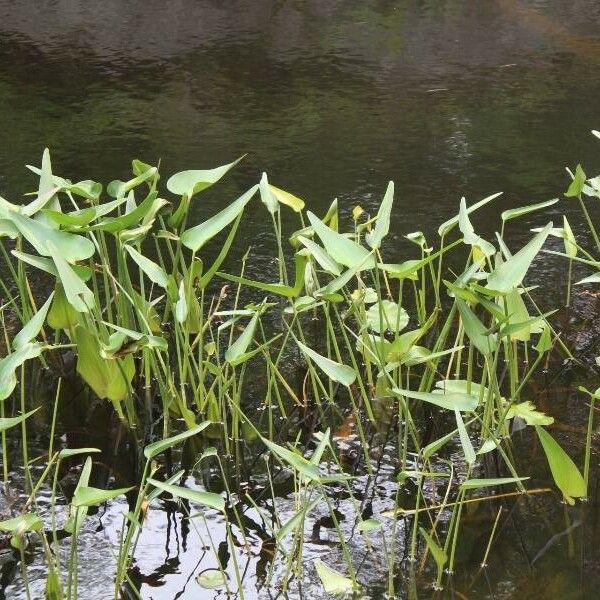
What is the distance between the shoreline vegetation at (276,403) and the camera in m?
1.59

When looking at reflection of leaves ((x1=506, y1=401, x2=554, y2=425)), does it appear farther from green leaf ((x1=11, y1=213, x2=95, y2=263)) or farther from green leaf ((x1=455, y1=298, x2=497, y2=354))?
green leaf ((x1=11, y1=213, x2=95, y2=263))

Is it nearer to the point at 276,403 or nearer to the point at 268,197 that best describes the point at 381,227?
the point at 268,197

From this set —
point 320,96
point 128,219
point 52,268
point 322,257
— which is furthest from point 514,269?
point 320,96

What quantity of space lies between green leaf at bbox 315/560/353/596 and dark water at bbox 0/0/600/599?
2.22 feet

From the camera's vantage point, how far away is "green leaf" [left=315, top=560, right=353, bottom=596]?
4.99 feet

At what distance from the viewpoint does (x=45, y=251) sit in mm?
1703

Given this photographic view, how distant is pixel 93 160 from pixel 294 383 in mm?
1528

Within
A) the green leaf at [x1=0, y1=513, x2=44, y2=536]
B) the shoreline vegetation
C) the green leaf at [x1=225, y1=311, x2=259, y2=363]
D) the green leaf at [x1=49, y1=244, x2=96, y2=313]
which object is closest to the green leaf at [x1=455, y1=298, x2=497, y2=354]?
the shoreline vegetation

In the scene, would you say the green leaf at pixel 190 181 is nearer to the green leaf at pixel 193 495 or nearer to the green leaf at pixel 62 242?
the green leaf at pixel 62 242

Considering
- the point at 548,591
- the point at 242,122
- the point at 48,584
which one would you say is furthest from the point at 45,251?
the point at 242,122

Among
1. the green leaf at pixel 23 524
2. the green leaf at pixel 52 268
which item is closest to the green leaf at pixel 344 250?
the green leaf at pixel 52 268

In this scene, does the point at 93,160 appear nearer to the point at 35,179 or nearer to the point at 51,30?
the point at 35,179

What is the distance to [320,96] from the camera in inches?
157

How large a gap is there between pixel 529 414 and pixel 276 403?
53cm
